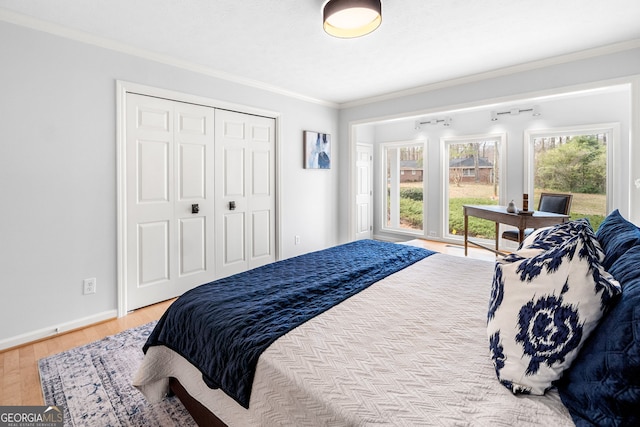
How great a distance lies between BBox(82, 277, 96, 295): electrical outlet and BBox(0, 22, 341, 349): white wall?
0.12 ft

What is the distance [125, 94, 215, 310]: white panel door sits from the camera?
3020mm

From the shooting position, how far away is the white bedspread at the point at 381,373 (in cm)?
87

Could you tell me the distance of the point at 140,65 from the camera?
9.78 feet

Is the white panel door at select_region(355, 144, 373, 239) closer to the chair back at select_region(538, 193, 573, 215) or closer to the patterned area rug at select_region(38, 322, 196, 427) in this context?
the chair back at select_region(538, 193, 573, 215)

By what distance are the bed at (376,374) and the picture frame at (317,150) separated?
10.4ft

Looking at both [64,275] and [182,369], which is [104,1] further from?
[182,369]

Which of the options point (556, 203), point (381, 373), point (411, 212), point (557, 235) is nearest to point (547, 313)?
point (381, 373)

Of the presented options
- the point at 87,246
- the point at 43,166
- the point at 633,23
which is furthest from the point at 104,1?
the point at 633,23

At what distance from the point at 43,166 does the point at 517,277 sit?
3208mm

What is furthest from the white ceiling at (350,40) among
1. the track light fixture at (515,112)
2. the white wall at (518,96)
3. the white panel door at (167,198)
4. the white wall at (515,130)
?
the track light fixture at (515,112)

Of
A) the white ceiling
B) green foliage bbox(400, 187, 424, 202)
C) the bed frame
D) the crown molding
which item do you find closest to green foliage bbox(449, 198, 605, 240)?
green foliage bbox(400, 187, 424, 202)

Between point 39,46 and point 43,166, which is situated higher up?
point 39,46

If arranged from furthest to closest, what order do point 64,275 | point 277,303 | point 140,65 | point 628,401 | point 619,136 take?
point 619,136
point 140,65
point 64,275
point 277,303
point 628,401

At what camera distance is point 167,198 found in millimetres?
3248
